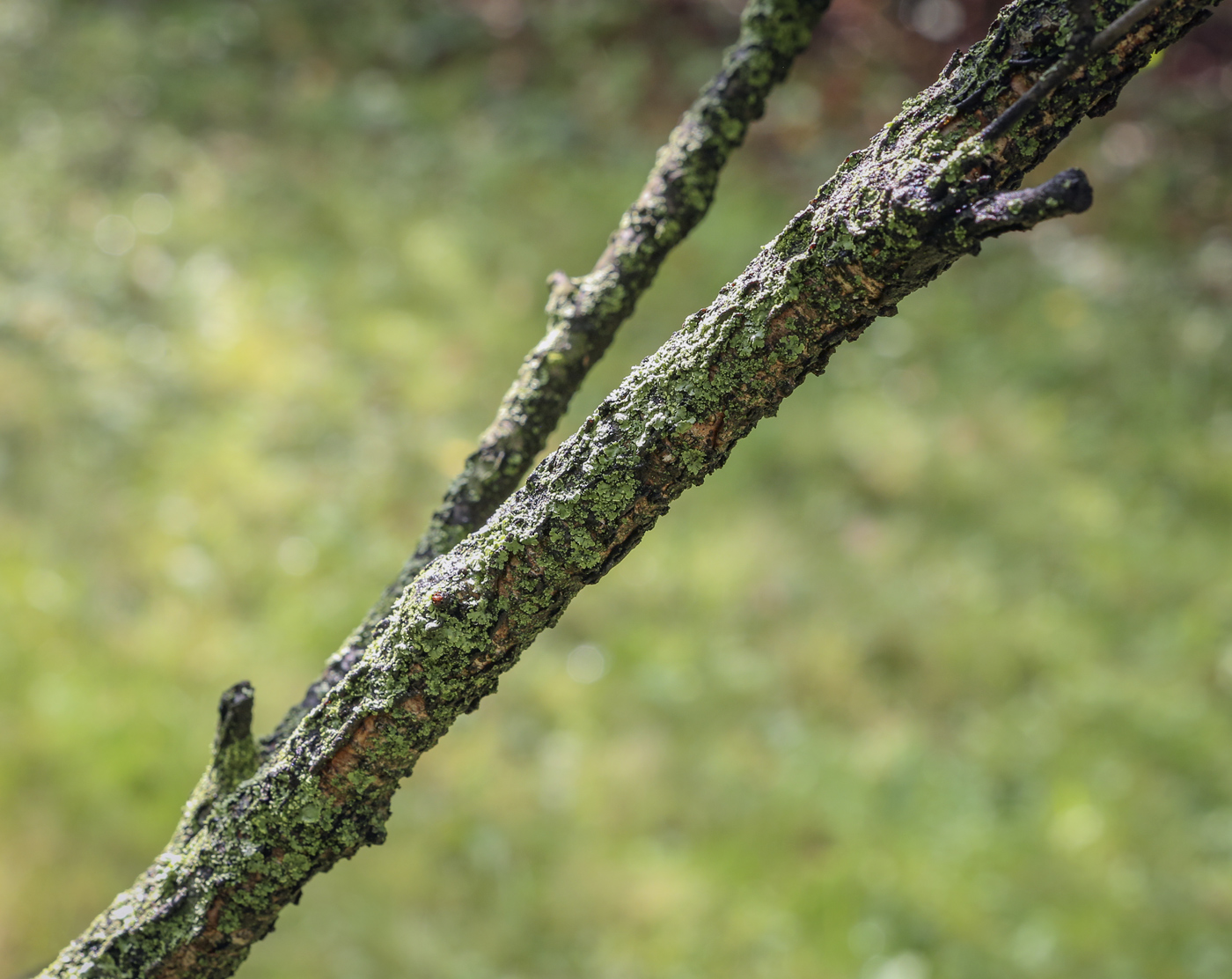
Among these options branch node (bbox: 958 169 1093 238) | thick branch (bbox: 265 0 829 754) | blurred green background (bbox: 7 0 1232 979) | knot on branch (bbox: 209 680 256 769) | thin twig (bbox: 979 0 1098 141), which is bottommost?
branch node (bbox: 958 169 1093 238)

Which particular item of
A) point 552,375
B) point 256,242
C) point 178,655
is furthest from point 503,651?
point 256,242

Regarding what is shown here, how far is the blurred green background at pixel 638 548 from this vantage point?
10.8 feet

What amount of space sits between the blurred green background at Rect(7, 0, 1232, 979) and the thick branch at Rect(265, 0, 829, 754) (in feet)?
7.61

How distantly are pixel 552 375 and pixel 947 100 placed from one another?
63cm

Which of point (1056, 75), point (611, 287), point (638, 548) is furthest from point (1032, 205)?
point (638, 548)

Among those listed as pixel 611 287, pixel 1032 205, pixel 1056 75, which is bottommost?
pixel 1032 205

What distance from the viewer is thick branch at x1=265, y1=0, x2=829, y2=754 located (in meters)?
1.33

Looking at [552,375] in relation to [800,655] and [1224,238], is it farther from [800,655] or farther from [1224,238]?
[1224,238]

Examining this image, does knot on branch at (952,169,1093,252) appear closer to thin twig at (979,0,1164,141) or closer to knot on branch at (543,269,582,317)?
thin twig at (979,0,1164,141)

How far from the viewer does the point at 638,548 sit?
14.5 ft

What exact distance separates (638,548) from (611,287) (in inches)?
122

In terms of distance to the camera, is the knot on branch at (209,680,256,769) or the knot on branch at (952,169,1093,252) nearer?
the knot on branch at (952,169,1093,252)

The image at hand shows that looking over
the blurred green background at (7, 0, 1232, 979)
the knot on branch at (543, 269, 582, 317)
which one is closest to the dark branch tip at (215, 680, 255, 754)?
the knot on branch at (543, 269, 582, 317)

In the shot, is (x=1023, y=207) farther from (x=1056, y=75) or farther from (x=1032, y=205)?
(x=1056, y=75)
